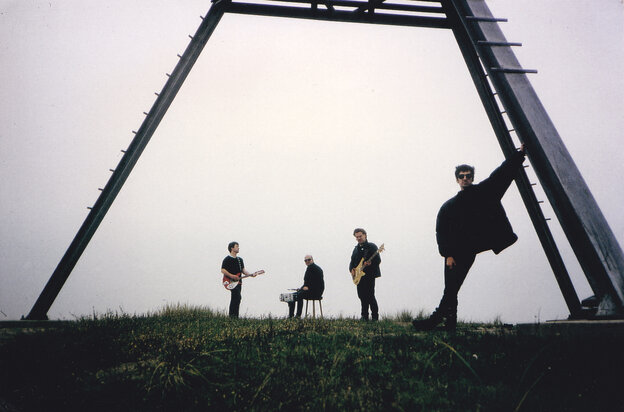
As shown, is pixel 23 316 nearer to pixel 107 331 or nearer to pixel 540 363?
pixel 107 331

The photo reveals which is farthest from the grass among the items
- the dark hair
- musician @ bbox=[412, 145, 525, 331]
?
the dark hair

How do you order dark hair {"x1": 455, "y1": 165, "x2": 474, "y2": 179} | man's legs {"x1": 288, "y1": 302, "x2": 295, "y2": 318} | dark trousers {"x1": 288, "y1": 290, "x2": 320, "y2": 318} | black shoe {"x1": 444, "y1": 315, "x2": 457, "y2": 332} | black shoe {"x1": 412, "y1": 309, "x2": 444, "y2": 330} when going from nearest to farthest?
1. black shoe {"x1": 444, "y1": 315, "x2": 457, "y2": 332}
2. black shoe {"x1": 412, "y1": 309, "x2": 444, "y2": 330}
3. dark hair {"x1": 455, "y1": 165, "x2": 474, "y2": 179}
4. dark trousers {"x1": 288, "y1": 290, "x2": 320, "y2": 318}
5. man's legs {"x1": 288, "y1": 302, "x2": 295, "y2": 318}

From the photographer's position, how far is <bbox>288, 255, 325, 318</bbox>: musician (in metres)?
11.3

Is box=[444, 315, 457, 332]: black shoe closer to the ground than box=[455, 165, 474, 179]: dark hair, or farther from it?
closer to the ground

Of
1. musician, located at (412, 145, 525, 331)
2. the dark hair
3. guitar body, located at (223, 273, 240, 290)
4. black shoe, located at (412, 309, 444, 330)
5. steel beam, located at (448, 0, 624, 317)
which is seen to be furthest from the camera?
guitar body, located at (223, 273, 240, 290)

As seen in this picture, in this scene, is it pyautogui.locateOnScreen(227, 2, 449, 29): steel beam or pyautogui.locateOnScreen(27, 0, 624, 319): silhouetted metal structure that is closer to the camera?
pyautogui.locateOnScreen(27, 0, 624, 319): silhouetted metal structure

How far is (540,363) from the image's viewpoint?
102 inches

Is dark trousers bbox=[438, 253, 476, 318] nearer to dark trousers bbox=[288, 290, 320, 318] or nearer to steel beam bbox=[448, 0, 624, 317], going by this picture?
steel beam bbox=[448, 0, 624, 317]

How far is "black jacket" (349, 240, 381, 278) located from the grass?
5580 mm

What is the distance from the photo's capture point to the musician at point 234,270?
393 inches

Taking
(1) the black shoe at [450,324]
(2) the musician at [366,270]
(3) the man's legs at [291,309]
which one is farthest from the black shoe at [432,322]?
(3) the man's legs at [291,309]

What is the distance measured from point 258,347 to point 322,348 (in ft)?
2.07

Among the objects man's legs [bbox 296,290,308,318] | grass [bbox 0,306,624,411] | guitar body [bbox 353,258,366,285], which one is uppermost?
guitar body [bbox 353,258,366,285]

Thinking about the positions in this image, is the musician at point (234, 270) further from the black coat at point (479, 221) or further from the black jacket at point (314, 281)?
the black coat at point (479, 221)
